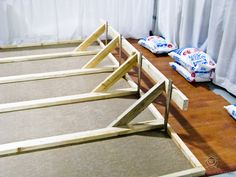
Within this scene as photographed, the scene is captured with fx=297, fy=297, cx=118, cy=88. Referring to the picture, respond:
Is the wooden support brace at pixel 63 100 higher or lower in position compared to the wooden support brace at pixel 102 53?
lower

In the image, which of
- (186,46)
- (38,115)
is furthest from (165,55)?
(38,115)

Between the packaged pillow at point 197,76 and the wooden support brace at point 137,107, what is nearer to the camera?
the wooden support brace at point 137,107

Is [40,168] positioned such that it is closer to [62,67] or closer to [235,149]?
[235,149]

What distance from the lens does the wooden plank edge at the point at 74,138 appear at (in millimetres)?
1780

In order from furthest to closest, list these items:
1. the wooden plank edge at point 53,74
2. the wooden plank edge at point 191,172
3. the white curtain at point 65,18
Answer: the white curtain at point 65,18
the wooden plank edge at point 53,74
the wooden plank edge at point 191,172

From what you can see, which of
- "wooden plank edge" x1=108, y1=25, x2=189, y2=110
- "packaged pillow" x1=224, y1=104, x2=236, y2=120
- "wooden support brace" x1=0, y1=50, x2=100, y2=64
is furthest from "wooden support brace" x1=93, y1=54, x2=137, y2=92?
"wooden support brace" x1=0, y1=50, x2=100, y2=64

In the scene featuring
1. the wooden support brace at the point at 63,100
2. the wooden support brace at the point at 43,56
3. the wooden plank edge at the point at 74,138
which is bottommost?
the wooden plank edge at the point at 74,138

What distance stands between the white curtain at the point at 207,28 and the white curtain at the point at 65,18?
300 millimetres

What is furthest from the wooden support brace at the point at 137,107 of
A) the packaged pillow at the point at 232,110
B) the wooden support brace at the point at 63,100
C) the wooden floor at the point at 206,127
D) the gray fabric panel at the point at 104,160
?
the packaged pillow at the point at 232,110

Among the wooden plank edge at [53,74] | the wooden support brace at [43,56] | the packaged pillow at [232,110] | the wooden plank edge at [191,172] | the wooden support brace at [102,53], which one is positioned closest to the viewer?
the wooden plank edge at [191,172]

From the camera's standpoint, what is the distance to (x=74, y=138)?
187 cm

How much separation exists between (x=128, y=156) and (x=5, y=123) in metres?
0.90

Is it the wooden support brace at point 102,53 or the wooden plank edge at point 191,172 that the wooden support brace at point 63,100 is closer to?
the wooden support brace at point 102,53

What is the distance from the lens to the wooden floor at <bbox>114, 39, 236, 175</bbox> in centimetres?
180
